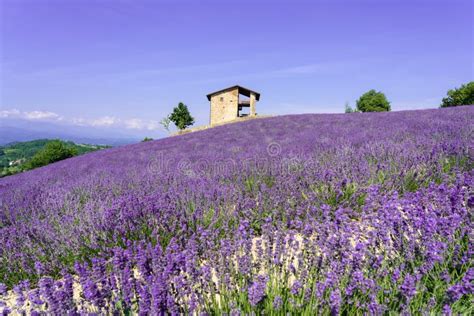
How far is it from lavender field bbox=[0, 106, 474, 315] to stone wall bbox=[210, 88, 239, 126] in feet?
81.3

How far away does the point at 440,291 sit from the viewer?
1435mm

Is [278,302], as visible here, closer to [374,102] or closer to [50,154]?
[50,154]

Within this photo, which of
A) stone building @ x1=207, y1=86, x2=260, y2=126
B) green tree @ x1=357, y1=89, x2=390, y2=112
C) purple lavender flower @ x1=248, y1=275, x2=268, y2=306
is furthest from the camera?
green tree @ x1=357, y1=89, x2=390, y2=112

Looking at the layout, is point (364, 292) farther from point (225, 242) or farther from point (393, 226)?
point (225, 242)

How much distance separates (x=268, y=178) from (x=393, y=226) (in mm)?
1875

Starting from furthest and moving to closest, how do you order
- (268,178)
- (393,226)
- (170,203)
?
(268,178)
(170,203)
(393,226)

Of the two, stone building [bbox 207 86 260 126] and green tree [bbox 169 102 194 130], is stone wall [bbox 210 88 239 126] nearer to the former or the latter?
stone building [bbox 207 86 260 126]

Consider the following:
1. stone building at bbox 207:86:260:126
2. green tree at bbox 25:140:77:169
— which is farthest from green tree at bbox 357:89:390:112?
green tree at bbox 25:140:77:169

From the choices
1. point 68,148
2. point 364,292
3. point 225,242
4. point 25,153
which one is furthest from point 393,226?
point 25,153

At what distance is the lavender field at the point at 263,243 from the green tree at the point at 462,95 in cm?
4045

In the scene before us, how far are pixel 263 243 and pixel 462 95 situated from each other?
45675mm

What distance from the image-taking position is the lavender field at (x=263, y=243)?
132cm

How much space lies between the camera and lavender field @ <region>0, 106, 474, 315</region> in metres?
1.32

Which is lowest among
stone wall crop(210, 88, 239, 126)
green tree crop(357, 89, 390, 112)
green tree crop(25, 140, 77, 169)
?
green tree crop(25, 140, 77, 169)
